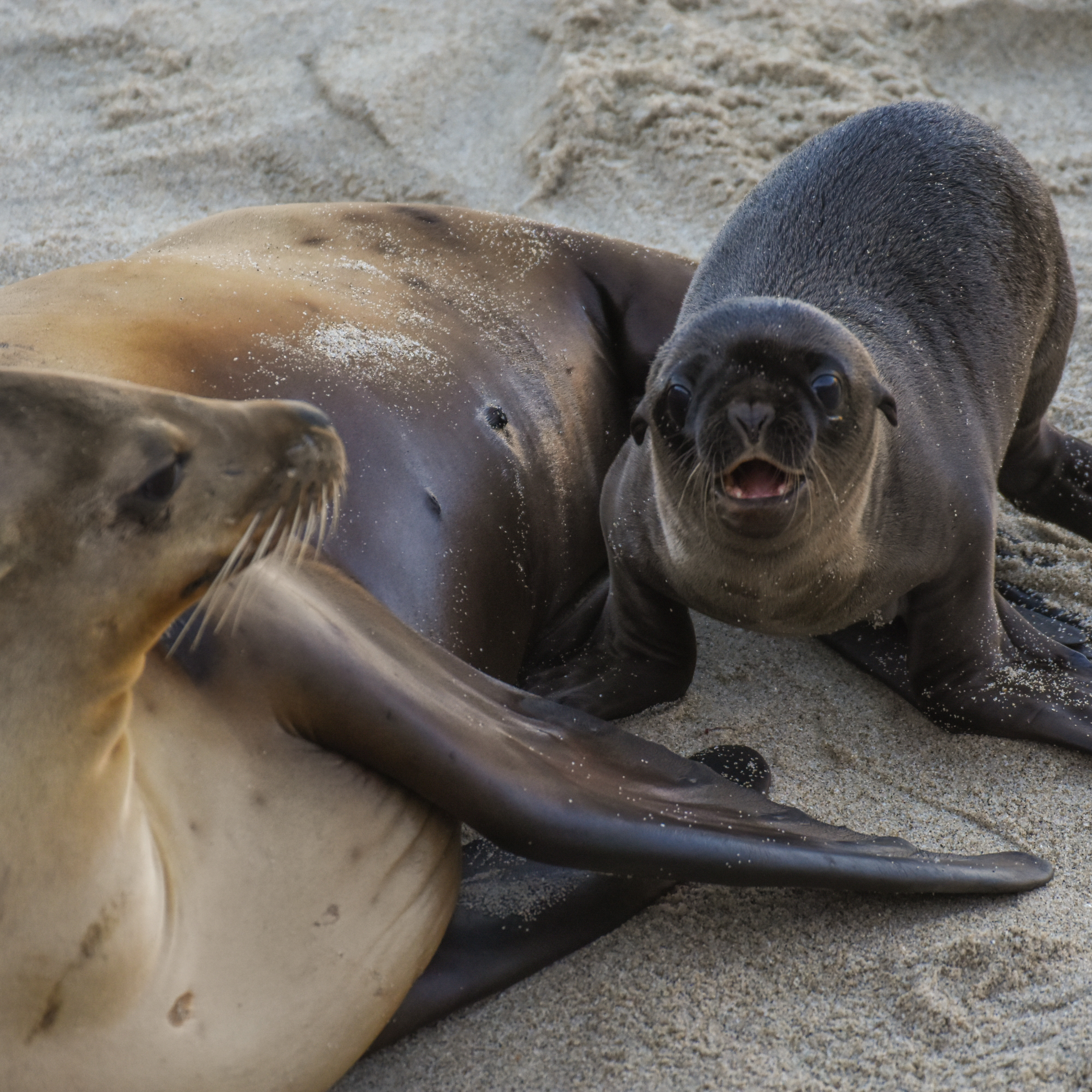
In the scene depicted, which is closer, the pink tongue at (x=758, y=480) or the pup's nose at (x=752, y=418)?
the pup's nose at (x=752, y=418)

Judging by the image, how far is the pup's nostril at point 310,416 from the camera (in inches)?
69.1

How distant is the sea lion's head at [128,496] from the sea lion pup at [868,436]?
3.26 ft

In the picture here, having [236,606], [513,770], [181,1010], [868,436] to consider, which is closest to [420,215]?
[868,436]

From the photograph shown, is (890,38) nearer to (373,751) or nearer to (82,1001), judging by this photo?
(373,751)

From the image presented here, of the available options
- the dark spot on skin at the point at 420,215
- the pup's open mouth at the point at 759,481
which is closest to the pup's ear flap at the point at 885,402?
the pup's open mouth at the point at 759,481

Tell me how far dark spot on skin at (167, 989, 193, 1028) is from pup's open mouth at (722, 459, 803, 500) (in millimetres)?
1246

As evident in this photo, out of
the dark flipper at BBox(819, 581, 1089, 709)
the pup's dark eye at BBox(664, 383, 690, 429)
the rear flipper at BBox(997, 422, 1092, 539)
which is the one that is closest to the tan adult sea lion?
the pup's dark eye at BBox(664, 383, 690, 429)

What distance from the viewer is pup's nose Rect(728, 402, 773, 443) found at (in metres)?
2.44

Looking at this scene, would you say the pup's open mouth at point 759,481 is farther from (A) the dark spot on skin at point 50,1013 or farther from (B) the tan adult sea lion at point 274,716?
(A) the dark spot on skin at point 50,1013

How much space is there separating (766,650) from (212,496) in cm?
191

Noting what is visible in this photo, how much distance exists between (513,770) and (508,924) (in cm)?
33

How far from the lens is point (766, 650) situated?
10.9 feet

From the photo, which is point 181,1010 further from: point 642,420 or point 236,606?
point 642,420

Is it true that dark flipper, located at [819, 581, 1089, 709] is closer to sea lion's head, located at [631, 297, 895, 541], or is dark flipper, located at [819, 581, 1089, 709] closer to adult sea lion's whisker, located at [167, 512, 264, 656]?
sea lion's head, located at [631, 297, 895, 541]
